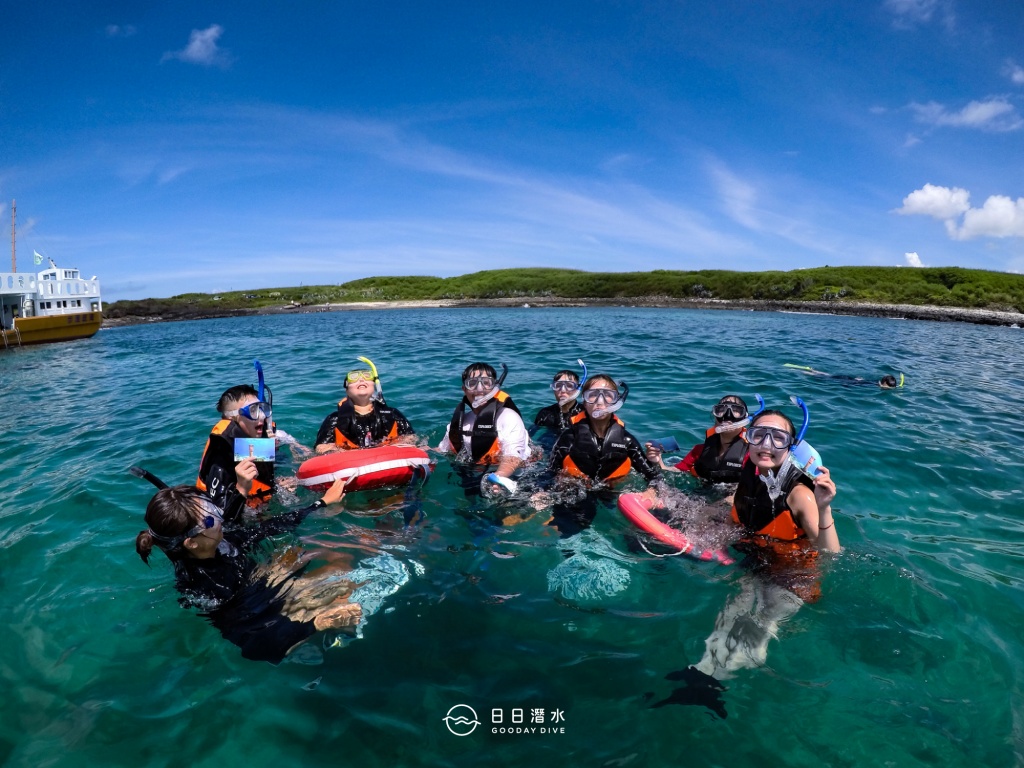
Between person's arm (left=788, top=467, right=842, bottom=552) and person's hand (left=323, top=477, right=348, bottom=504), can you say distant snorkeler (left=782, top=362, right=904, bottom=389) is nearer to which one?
person's arm (left=788, top=467, right=842, bottom=552)

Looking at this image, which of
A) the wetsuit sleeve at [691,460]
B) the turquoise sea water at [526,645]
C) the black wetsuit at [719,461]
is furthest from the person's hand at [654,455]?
the turquoise sea water at [526,645]

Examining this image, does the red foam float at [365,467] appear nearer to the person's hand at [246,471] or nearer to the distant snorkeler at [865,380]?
the person's hand at [246,471]

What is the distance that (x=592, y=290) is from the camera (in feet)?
215

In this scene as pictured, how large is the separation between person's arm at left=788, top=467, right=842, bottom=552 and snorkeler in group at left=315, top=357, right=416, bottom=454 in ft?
16.3

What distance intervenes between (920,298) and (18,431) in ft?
203

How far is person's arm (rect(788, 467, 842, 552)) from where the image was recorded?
12.9ft

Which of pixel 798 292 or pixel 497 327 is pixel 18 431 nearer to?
pixel 497 327

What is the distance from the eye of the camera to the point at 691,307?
48.5 meters

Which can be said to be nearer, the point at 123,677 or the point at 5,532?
the point at 123,677

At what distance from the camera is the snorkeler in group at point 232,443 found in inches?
206

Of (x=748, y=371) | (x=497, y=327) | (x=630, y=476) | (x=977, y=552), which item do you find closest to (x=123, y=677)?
(x=630, y=476)

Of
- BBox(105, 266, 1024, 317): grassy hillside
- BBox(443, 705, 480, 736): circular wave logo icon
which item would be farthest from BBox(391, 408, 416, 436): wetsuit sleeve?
BBox(105, 266, 1024, 317): grassy hillside

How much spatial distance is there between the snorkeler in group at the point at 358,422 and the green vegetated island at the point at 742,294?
142 ft

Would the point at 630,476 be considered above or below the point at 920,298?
below
